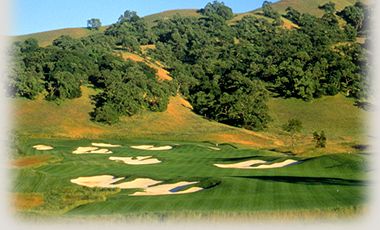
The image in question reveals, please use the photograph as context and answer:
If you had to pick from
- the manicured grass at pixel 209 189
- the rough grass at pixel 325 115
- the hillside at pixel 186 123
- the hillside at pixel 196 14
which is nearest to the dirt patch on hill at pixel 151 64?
the hillside at pixel 186 123

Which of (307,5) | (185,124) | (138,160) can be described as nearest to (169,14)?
(307,5)

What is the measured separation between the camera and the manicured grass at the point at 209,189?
1894 centimetres

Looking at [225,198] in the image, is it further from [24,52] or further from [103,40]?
[103,40]

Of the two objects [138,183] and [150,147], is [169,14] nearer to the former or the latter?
[150,147]

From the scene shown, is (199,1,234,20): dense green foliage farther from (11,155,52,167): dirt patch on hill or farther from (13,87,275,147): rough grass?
(11,155,52,167): dirt patch on hill

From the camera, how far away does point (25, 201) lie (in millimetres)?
21656

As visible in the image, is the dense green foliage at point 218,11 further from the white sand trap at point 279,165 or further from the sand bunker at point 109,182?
the sand bunker at point 109,182

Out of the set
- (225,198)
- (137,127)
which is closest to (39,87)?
(137,127)

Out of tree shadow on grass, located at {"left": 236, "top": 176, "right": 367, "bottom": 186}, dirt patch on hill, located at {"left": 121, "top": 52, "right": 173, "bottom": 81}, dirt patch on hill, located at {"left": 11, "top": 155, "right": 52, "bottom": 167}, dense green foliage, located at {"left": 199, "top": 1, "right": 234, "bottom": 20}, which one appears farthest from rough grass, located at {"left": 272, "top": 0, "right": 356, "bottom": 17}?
tree shadow on grass, located at {"left": 236, "top": 176, "right": 367, "bottom": 186}

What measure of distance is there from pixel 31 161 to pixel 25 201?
49.0 ft

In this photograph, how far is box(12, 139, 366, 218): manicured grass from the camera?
18.9 metres

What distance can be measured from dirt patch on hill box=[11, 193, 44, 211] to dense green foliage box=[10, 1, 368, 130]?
49568 mm

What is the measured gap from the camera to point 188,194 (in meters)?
22.9

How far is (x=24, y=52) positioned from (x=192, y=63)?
4026 cm
